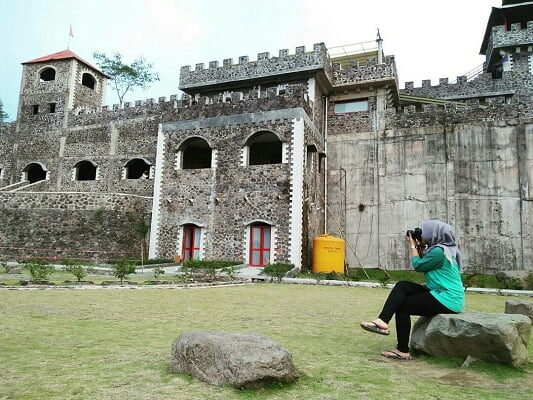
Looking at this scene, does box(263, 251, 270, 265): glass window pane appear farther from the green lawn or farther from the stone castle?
the green lawn

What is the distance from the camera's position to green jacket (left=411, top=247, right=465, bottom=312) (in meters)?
4.13

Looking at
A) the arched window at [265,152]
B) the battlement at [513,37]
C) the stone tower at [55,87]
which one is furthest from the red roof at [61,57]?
the battlement at [513,37]

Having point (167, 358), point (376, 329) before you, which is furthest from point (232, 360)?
point (376, 329)

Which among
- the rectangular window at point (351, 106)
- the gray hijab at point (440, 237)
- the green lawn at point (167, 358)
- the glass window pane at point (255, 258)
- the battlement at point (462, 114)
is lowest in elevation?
the green lawn at point (167, 358)

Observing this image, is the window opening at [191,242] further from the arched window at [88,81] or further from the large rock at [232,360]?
the arched window at [88,81]

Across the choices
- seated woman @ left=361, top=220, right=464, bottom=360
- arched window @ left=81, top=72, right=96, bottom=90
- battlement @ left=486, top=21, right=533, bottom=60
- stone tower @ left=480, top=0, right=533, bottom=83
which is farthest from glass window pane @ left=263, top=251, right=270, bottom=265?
arched window @ left=81, top=72, right=96, bottom=90

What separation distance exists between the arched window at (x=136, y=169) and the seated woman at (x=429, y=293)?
2326 cm

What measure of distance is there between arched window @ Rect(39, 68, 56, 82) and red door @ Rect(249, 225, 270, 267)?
21360 millimetres

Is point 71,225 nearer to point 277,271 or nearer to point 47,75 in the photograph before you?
point 277,271

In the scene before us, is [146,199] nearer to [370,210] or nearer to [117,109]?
[117,109]

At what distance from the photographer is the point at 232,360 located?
296cm

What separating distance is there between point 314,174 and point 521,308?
1452cm

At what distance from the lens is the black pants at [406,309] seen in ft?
13.5

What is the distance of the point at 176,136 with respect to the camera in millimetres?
20531
